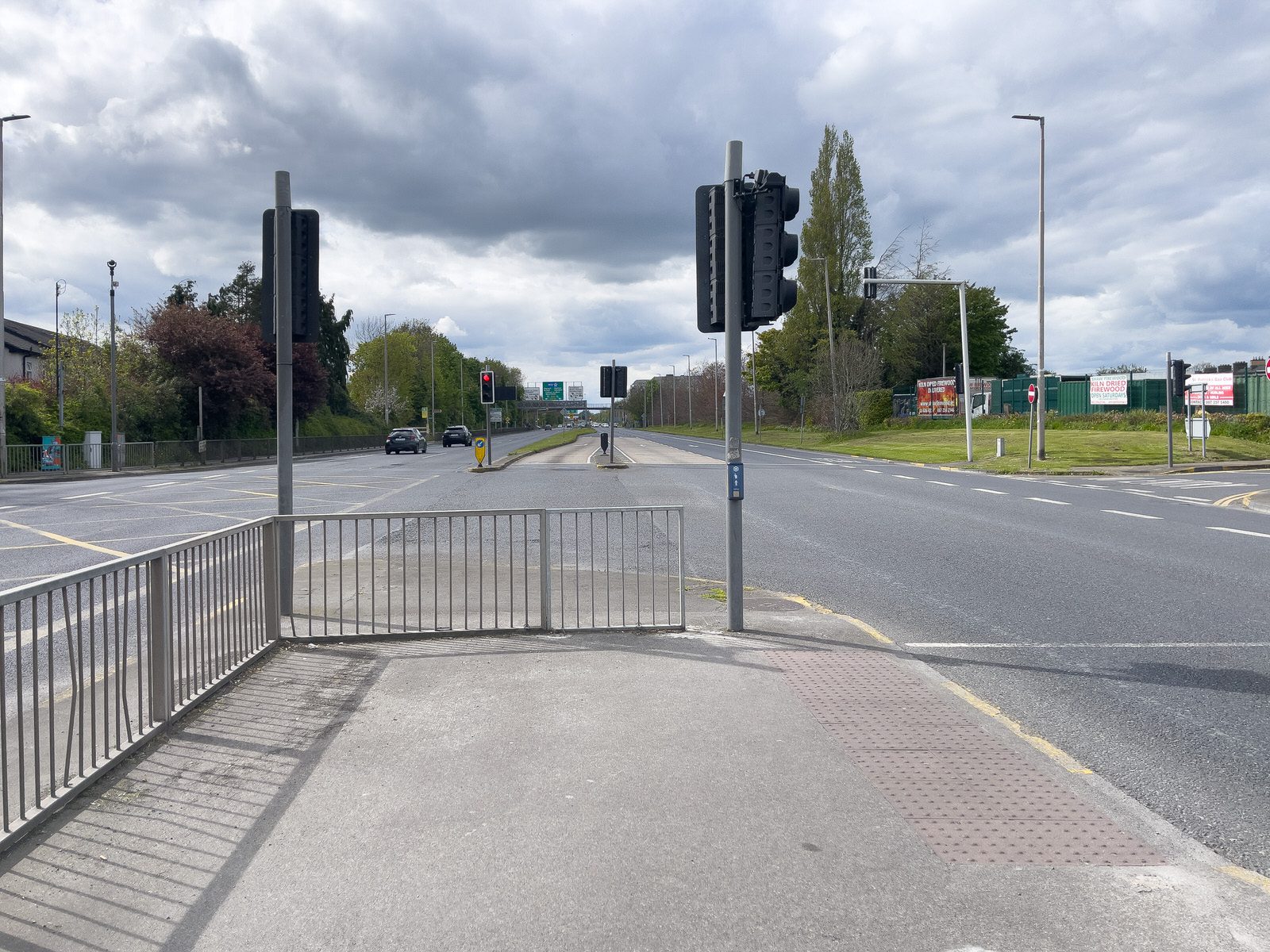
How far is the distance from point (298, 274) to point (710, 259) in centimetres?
333

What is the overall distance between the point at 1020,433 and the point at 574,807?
51115 millimetres

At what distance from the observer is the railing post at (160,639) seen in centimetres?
521

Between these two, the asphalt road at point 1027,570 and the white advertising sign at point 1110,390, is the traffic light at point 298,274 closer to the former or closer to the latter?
the asphalt road at point 1027,570

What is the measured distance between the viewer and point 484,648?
7203 mm

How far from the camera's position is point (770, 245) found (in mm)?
7445

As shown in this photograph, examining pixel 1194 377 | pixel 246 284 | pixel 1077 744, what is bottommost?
pixel 1077 744

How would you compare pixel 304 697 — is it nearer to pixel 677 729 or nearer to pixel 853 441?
pixel 677 729

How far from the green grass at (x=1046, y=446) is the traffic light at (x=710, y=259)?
1056 inches

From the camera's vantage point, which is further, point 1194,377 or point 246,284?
point 246,284

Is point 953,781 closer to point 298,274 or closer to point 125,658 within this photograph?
point 125,658

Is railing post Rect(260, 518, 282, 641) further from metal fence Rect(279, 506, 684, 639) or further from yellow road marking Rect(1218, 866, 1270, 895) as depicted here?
yellow road marking Rect(1218, 866, 1270, 895)

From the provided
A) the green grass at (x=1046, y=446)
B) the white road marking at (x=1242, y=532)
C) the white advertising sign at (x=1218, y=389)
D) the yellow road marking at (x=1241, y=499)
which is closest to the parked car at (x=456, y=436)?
the green grass at (x=1046, y=446)

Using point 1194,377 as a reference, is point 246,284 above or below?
above

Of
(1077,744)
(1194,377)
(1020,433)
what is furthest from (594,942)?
(1194,377)
